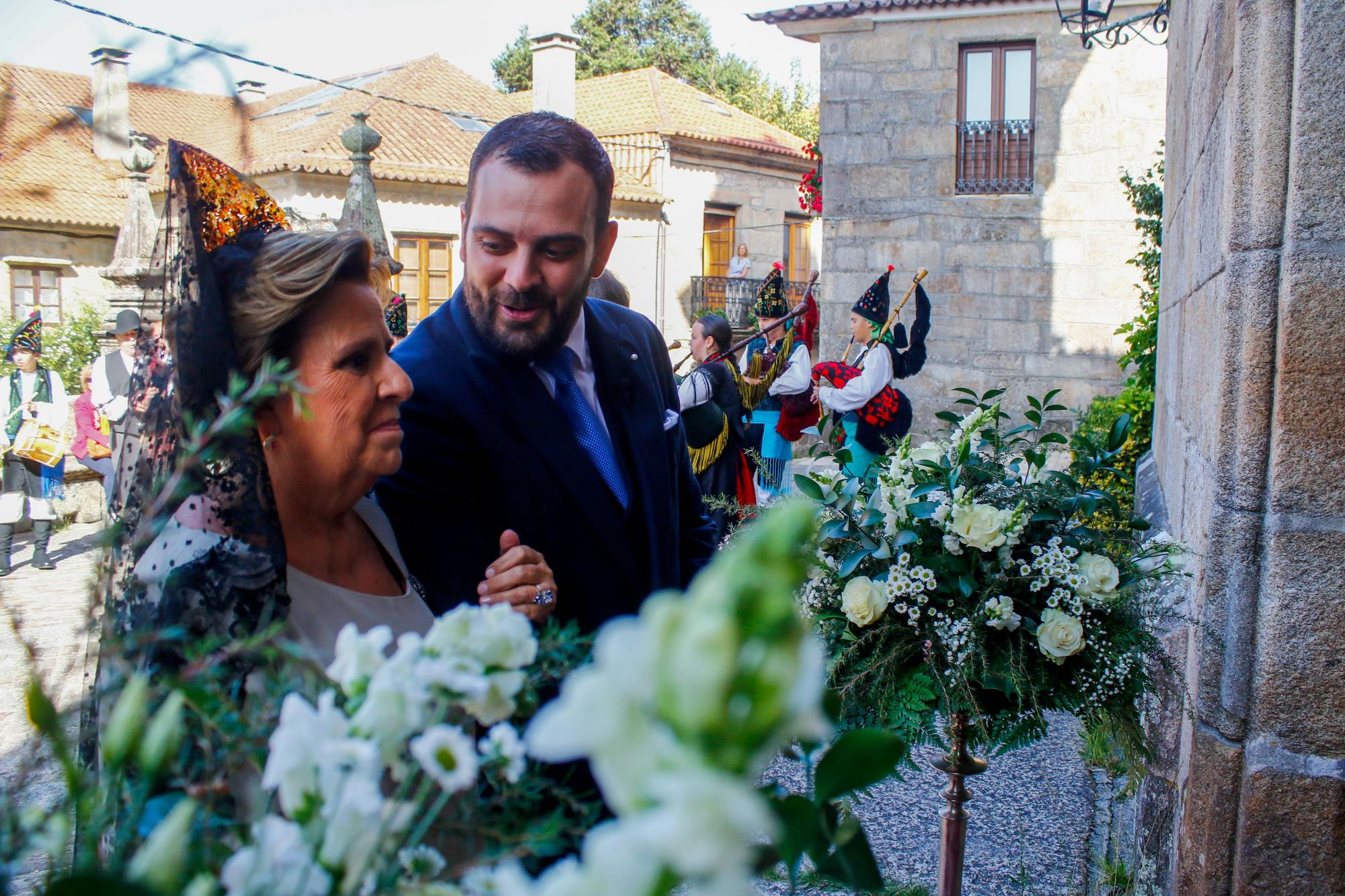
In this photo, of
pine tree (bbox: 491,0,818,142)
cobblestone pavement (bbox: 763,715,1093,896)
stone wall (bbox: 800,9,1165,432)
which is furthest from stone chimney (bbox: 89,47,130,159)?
pine tree (bbox: 491,0,818,142)

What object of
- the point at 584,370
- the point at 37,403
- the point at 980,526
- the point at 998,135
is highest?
the point at 998,135

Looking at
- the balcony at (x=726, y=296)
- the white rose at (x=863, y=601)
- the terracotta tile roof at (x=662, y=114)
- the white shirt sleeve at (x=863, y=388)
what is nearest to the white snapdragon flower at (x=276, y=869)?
the white rose at (x=863, y=601)

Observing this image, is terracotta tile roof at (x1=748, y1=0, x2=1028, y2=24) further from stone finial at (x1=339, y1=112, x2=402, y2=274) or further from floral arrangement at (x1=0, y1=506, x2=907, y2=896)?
floral arrangement at (x1=0, y1=506, x2=907, y2=896)

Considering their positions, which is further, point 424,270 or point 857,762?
point 424,270

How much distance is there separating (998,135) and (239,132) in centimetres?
1319

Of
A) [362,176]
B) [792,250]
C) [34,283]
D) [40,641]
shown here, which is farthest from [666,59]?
[40,641]

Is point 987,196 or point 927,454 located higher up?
point 987,196

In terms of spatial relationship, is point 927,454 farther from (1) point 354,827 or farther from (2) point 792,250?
(2) point 792,250

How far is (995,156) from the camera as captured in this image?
1341 cm

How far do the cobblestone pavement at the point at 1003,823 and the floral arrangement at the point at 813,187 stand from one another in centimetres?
1026

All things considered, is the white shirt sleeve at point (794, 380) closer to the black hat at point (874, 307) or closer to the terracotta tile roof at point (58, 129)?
the black hat at point (874, 307)

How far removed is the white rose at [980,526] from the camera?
7.36 feet

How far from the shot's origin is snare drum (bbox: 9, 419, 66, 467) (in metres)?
8.94

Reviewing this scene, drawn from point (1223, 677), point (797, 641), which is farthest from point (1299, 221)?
point (797, 641)
